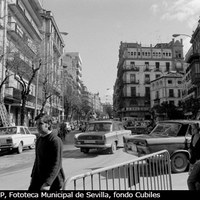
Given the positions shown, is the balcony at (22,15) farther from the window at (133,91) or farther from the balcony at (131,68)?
the window at (133,91)

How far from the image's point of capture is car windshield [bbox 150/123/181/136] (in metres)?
9.44

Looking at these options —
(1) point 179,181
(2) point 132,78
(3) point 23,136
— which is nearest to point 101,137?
(3) point 23,136

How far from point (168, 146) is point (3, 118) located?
21276mm

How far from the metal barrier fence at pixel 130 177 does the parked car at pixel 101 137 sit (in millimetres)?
8270

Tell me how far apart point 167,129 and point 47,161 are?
6.72 m

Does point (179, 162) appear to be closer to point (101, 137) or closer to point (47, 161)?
point (101, 137)

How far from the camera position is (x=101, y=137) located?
536 inches

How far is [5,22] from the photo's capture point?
95.7 feet

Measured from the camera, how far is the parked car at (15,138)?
564 inches

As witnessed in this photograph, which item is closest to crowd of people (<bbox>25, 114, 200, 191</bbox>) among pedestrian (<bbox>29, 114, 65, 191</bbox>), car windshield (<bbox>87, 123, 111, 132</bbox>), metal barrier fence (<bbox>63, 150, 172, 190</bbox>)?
pedestrian (<bbox>29, 114, 65, 191</bbox>)

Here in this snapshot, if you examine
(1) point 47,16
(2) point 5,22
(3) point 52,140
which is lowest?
(3) point 52,140

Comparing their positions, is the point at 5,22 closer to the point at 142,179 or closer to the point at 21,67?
the point at 21,67

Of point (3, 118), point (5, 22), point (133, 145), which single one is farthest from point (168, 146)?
point (5, 22)

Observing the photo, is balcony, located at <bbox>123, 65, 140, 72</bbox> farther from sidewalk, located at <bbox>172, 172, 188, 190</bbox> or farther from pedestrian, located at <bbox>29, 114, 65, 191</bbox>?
pedestrian, located at <bbox>29, 114, 65, 191</bbox>
